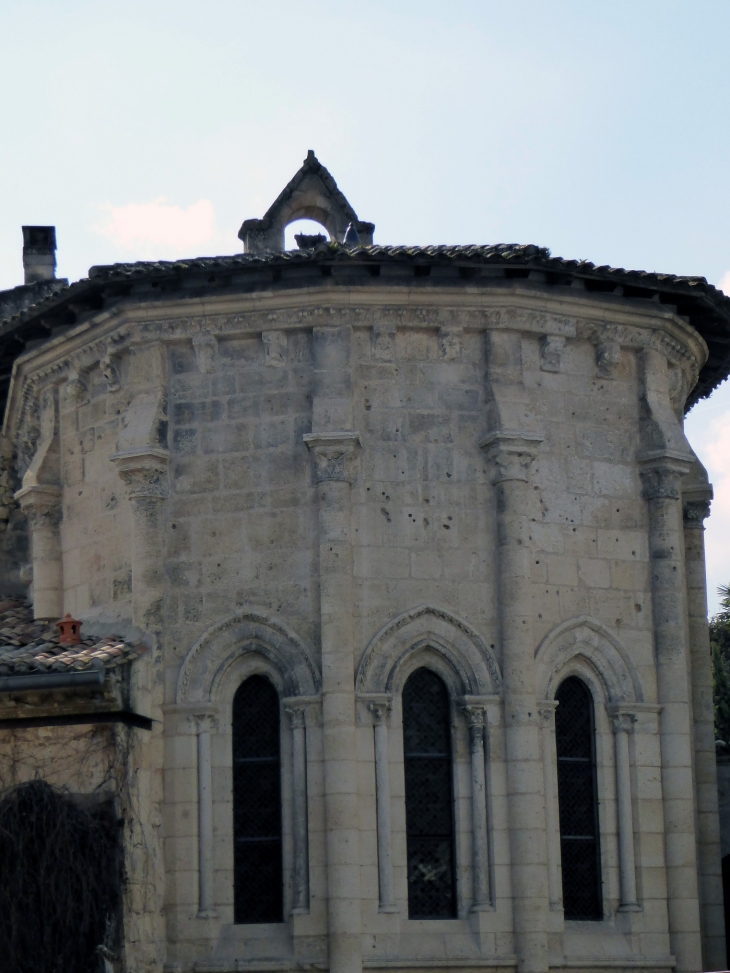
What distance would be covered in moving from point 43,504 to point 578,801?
7.32 metres

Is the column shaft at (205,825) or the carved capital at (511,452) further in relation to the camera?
the carved capital at (511,452)

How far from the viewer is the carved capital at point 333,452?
17.3 metres

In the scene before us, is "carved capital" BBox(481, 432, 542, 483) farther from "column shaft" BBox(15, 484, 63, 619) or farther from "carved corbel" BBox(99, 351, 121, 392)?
"column shaft" BBox(15, 484, 63, 619)

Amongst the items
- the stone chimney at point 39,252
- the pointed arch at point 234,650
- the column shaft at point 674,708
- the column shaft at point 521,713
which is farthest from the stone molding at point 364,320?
the stone chimney at point 39,252

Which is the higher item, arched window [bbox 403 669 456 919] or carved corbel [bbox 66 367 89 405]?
carved corbel [bbox 66 367 89 405]

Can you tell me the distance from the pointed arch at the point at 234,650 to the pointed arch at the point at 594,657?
9.16ft

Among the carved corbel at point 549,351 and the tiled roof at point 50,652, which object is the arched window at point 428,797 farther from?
the carved corbel at point 549,351

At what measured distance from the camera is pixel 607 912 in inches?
684

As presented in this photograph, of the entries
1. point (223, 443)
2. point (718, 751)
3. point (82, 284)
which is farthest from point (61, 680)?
point (718, 751)

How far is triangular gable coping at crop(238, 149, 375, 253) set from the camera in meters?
20.9

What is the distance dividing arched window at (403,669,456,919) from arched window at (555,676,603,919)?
1.32 metres

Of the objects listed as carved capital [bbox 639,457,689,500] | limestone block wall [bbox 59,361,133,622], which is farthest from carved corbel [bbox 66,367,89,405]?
carved capital [bbox 639,457,689,500]

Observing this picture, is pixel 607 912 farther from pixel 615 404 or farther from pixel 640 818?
pixel 615 404

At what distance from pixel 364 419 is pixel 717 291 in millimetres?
4633
